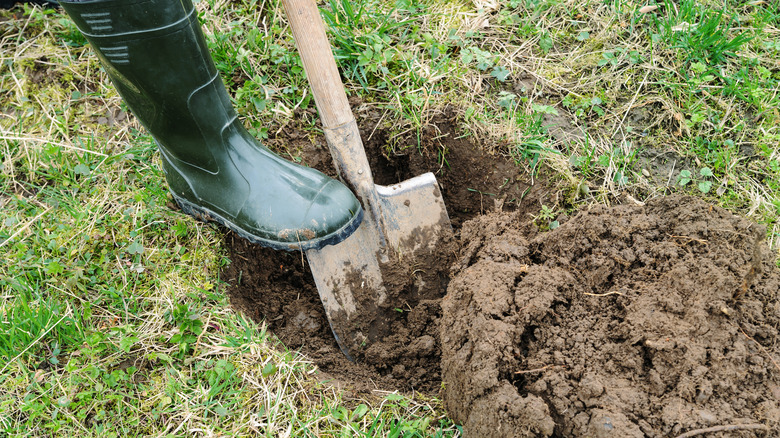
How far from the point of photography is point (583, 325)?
1.58 m

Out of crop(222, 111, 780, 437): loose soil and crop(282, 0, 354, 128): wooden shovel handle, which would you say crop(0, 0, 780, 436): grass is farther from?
crop(282, 0, 354, 128): wooden shovel handle

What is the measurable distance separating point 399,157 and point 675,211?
1133mm

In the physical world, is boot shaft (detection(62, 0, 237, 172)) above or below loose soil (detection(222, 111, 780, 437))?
above

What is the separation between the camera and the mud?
192cm

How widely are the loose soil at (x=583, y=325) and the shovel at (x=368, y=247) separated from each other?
0.09 m

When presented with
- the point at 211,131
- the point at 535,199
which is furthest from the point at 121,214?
the point at 535,199

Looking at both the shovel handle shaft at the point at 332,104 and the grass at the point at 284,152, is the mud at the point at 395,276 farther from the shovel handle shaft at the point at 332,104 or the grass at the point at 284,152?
the shovel handle shaft at the point at 332,104

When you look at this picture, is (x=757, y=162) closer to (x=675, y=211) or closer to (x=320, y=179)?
(x=675, y=211)

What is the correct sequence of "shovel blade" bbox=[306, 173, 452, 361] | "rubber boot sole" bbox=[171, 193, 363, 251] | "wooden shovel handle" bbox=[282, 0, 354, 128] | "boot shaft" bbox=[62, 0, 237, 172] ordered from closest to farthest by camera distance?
1. "boot shaft" bbox=[62, 0, 237, 172]
2. "wooden shovel handle" bbox=[282, 0, 354, 128]
3. "rubber boot sole" bbox=[171, 193, 363, 251]
4. "shovel blade" bbox=[306, 173, 452, 361]

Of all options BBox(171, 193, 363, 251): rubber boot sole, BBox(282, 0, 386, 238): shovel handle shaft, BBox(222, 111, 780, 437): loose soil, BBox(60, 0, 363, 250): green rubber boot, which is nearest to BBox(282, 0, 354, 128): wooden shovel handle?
BBox(282, 0, 386, 238): shovel handle shaft

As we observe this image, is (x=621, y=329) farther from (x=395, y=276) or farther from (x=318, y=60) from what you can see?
(x=318, y=60)

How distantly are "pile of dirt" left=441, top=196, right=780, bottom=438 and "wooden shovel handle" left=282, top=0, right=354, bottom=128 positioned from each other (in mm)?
727

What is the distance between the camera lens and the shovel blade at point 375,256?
2016 mm

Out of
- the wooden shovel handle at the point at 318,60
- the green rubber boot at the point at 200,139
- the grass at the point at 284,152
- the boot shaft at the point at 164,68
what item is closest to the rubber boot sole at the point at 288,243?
the green rubber boot at the point at 200,139
